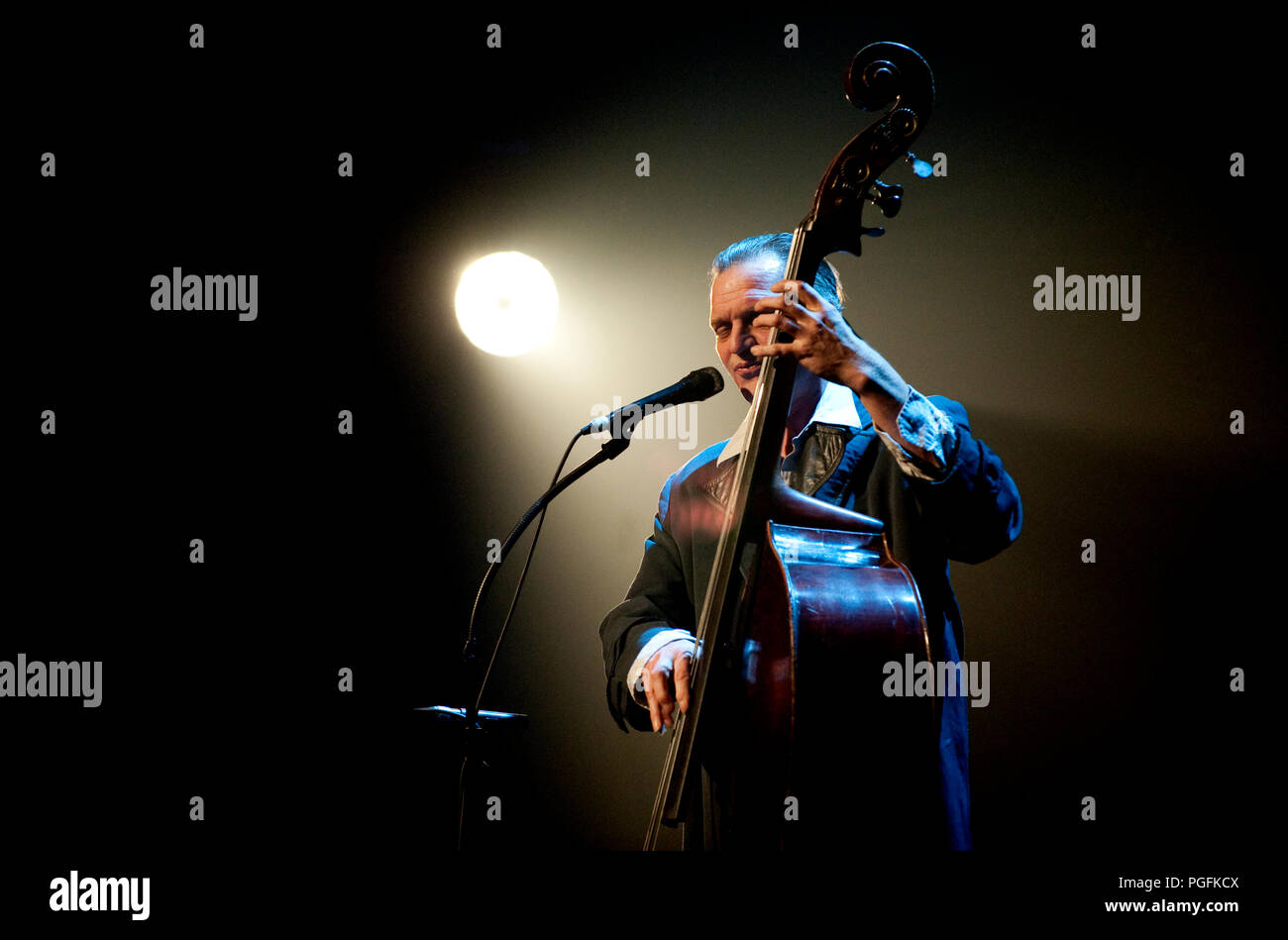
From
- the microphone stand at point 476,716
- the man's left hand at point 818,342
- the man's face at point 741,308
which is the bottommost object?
the microphone stand at point 476,716

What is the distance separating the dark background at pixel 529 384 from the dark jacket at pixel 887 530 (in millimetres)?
806

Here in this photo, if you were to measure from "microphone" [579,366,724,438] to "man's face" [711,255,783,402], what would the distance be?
6.1 inches

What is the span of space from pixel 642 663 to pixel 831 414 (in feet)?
2.09

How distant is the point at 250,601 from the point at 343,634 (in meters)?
0.34

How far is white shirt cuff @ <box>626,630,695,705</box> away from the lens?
1.73 metres

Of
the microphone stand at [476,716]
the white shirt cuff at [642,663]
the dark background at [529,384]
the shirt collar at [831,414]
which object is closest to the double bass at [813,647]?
the white shirt cuff at [642,663]

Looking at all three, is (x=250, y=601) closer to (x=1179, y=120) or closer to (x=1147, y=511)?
(x=1147, y=511)

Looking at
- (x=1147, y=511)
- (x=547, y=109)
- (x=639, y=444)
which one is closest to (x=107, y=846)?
(x=639, y=444)

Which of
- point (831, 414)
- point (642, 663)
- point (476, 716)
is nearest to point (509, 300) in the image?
point (476, 716)

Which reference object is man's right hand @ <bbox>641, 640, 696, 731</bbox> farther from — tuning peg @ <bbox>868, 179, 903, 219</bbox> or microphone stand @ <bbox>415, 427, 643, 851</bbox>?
tuning peg @ <bbox>868, 179, 903, 219</bbox>

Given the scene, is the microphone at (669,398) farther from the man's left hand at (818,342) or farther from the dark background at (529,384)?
the dark background at (529,384)

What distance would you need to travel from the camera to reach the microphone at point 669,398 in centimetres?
188

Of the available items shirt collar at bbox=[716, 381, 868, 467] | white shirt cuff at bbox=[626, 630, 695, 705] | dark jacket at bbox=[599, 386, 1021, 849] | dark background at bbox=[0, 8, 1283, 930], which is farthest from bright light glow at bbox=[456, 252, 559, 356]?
white shirt cuff at bbox=[626, 630, 695, 705]
